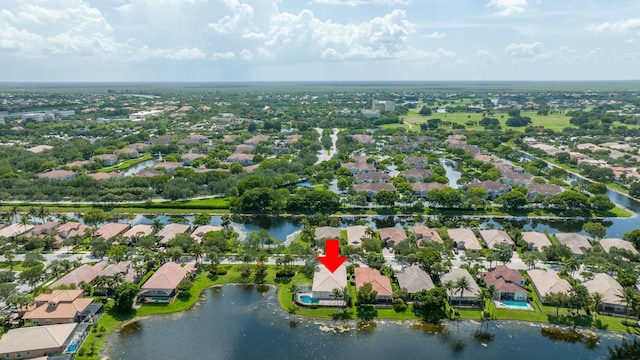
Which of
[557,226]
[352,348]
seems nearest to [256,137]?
[557,226]

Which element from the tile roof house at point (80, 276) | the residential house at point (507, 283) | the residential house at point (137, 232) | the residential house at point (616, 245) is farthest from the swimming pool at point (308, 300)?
the residential house at point (616, 245)

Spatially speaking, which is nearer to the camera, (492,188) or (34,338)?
(34,338)

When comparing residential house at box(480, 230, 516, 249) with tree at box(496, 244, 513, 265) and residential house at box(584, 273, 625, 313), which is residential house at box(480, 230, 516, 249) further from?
residential house at box(584, 273, 625, 313)

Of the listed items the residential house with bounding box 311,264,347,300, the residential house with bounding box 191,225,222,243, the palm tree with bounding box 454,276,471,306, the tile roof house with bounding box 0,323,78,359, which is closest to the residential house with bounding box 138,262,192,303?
the tile roof house with bounding box 0,323,78,359

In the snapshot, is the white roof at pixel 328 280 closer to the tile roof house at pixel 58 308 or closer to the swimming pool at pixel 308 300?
the swimming pool at pixel 308 300

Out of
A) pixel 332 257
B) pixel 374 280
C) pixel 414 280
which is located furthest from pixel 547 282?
pixel 332 257

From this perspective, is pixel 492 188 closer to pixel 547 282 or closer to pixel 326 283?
pixel 547 282
